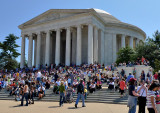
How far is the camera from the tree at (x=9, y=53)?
6033 cm

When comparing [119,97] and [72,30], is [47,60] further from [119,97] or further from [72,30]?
[119,97]

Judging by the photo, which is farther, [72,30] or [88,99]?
[72,30]

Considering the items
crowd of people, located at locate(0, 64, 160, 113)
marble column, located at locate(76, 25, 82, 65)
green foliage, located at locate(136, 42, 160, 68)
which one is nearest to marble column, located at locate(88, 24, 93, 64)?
marble column, located at locate(76, 25, 82, 65)

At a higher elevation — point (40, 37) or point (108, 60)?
point (40, 37)

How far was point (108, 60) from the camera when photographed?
164ft

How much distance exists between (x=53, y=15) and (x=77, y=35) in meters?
9.32

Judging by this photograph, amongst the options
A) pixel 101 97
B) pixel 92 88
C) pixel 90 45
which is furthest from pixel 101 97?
pixel 90 45

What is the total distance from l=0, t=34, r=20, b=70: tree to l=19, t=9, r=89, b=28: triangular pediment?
14.1m

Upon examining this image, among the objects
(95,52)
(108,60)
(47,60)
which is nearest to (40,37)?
(47,60)

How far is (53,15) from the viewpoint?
47.4m

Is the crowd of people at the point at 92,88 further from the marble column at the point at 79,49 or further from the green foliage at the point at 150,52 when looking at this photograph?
the green foliage at the point at 150,52

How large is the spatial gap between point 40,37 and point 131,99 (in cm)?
4356

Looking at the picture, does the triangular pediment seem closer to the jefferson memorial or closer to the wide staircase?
the jefferson memorial

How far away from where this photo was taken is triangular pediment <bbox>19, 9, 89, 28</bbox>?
44.0m
